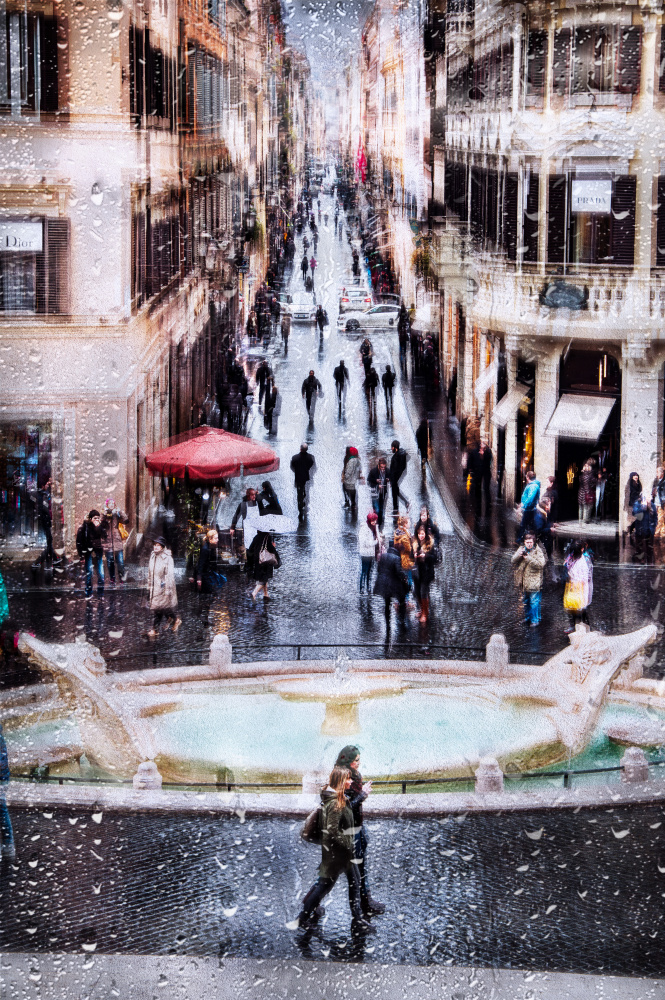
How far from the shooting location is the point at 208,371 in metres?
22.9

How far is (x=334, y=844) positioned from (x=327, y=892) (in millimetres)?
255

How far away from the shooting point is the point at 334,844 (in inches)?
271

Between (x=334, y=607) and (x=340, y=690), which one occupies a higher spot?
(x=340, y=690)

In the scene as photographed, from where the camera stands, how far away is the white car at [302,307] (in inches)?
1191

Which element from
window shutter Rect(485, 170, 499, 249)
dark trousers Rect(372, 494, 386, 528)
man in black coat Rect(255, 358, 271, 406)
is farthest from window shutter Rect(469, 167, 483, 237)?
dark trousers Rect(372, 494, 386, 528)

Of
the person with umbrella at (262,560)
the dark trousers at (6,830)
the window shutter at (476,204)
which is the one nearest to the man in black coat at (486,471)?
the window shutter at (476,204)

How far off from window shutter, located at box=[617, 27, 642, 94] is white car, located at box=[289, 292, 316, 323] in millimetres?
13374

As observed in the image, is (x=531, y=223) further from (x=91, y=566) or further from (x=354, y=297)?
(x=354, y=297)

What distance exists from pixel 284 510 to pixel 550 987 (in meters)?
11.6

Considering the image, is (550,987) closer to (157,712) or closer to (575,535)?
(157,712)

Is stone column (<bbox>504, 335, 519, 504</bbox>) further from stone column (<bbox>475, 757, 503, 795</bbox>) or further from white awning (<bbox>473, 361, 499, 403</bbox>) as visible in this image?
stone column (<bbox>475, 757, 503, 795</bbox>)

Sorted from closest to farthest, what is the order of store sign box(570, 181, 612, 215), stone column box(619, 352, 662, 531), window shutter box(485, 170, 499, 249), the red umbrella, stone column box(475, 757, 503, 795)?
1. stone column box(475, 757, 503, 795)
2. the red umbrella
3. stone column box(619, 352, 662, 531)
4. store sign box(570, 181, 612, 215)
5. window shutter box(485, 170, 499, 249)

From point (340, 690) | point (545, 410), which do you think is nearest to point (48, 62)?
point (545, 410)

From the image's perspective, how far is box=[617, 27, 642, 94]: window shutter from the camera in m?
16.8
